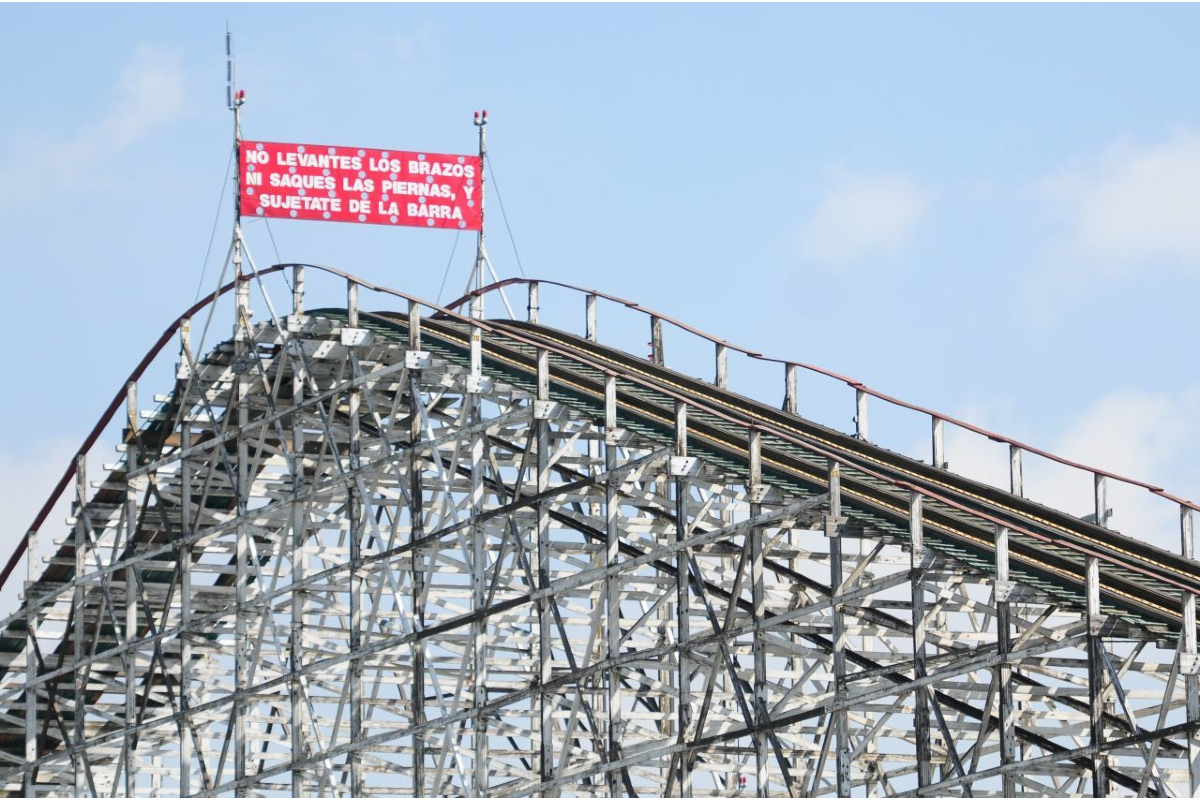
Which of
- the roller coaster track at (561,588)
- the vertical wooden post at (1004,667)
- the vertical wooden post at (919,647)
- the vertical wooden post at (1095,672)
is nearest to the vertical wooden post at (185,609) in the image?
the roller coaster track at (561,588)

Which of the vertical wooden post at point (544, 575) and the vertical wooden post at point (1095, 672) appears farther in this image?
the vertical wooden post at point (544, 575)

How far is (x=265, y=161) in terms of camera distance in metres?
42.8

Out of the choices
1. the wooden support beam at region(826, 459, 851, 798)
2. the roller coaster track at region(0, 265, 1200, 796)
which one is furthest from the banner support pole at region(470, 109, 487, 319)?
the wooden support beam at region(826, 459, 851, 798)

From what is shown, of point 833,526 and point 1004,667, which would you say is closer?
point 1004,667

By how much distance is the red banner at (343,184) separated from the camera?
42.8 m

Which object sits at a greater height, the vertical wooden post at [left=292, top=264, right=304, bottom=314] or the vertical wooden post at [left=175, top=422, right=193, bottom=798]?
the vertical wooden post at [left=292, top=264, right=304, bottom=314]

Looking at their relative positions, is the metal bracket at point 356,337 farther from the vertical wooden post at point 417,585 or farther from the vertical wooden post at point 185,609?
the vertical wooden post at point 185,609

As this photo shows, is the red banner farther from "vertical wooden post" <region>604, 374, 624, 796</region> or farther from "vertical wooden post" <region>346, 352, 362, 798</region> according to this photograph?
"vertical wooden post" <region>604, 374, 624, 796</region>

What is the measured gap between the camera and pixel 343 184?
141ft

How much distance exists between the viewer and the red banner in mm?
42844

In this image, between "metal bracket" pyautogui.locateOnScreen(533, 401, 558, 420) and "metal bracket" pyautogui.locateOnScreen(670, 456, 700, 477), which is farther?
"metal bracket" pyautogui.locateOnScreen(533, 401, 558, 420)

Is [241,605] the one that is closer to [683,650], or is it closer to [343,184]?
[343,184]

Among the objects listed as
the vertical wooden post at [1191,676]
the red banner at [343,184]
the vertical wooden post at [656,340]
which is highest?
the red banner at [343,184]

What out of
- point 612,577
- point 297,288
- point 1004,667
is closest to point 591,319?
point 297,288
